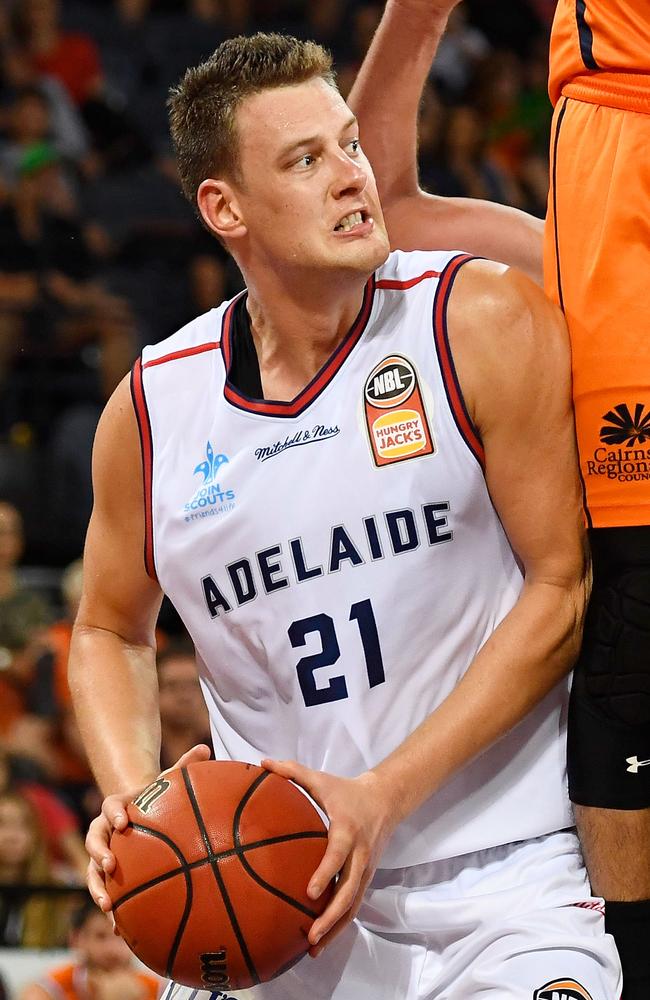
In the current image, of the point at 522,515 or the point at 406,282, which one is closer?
the point at 522,515

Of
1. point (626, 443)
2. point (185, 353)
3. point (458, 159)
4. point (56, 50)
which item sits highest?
point (56, 50)

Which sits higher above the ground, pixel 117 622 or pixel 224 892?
pixel 117 622

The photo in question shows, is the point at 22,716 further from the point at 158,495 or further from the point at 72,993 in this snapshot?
the point at 158,495

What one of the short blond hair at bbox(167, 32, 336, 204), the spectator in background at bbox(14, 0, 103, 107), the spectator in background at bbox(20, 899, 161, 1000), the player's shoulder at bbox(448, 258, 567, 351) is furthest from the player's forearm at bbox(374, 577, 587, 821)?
the spectator in background at bbox(14, 0, 103, 107)

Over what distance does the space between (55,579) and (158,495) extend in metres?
4.94

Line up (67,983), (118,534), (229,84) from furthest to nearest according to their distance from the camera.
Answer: (67,983) < (118,534) < (229,84)

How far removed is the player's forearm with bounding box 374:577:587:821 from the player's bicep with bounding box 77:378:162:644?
799 mm

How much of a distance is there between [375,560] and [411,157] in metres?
1.16

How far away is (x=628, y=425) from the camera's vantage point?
108 inches

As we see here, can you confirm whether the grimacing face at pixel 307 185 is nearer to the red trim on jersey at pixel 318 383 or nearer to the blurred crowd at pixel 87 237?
the red trim on jersey at pixel 318 383

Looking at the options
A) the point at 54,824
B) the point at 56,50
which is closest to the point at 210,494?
the point at 54,824

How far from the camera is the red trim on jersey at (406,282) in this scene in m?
2.98

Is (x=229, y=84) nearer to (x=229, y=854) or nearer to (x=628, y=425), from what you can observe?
(x=628, y=425)

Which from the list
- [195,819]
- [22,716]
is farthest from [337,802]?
[22,716]
